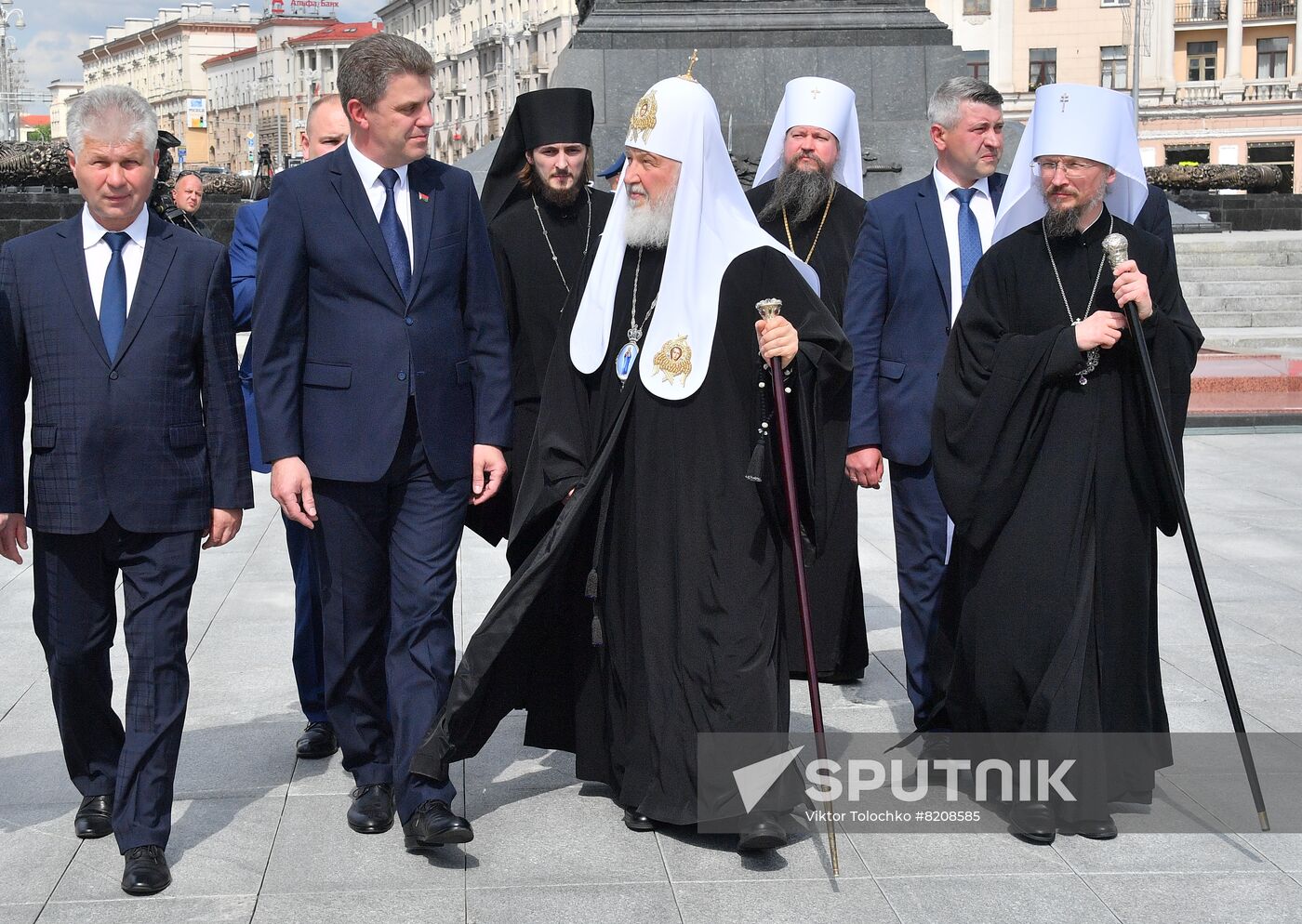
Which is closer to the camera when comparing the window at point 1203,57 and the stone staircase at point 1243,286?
the stone staircase at point 1243,286

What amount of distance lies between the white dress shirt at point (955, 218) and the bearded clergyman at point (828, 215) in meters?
0.67

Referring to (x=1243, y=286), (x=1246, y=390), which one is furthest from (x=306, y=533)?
(x=1243, y=286)

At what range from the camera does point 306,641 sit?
5.14 metres

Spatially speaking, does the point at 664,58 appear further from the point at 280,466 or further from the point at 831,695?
the point at 280,466

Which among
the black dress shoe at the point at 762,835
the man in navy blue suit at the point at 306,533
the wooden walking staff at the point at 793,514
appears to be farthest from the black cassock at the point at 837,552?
the man in navy blue suit at the point at 306,533

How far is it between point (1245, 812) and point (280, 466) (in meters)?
2.77

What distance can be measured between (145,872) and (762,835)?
1505 mm

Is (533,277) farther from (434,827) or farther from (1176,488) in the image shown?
(1176,488)

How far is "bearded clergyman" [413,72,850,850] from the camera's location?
4.27 meters

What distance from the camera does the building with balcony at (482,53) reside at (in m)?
95.9

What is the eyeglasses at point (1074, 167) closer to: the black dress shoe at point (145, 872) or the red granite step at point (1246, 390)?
the black dress shoe at point (145, 872)

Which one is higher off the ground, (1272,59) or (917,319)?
(1272,59)

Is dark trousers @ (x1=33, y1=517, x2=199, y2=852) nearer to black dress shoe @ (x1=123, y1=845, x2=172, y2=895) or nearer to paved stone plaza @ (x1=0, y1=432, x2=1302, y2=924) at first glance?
black dress shoe @ (x1=123, y1=845, x2=172, y2=895)

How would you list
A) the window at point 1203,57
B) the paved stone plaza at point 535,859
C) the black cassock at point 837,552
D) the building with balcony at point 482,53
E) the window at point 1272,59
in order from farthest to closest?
1. the building with balcony at point 482,53
2. the window at point 1203,57
3. the window at point 1272,59
4. the black cassock at point 837,552
5. the paved stone plaza at point 535,859
